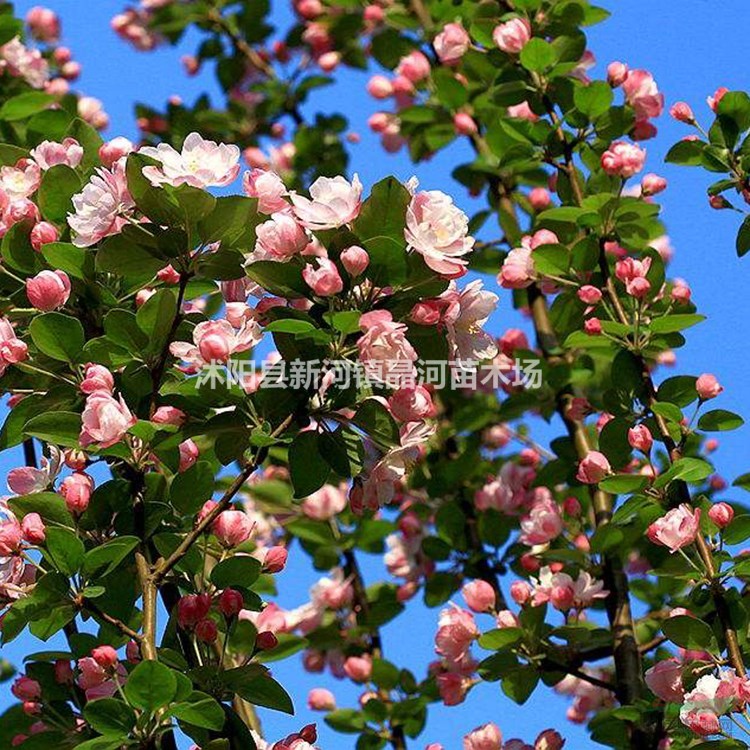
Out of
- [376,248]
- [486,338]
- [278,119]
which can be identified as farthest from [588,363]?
[278,119]

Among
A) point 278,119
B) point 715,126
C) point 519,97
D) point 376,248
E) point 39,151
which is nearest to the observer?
point 376,248

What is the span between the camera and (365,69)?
449cm

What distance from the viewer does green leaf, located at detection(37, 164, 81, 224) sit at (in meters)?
1.97

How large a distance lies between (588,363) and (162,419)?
1.40 m

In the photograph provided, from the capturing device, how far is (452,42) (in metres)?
3.15

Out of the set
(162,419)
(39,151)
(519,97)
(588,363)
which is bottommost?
(162,419)

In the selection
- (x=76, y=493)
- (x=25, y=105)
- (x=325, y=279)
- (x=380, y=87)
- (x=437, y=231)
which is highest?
(x=380, y=87)

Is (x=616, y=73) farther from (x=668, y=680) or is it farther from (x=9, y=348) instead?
(x=9, y=348)

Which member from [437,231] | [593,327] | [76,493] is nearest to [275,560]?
[76,493]

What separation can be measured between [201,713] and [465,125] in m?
2.12

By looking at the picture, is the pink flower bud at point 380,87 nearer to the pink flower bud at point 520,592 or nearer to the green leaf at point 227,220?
the pink flower bud at point 520,592

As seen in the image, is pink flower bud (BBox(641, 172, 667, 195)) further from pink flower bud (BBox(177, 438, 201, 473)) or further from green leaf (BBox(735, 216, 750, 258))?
pink flower bud (BBox(177, 438, 201, 473))

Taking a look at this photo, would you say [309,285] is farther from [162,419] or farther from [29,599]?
[29,599]

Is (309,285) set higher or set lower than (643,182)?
lower
